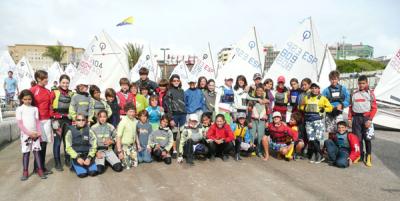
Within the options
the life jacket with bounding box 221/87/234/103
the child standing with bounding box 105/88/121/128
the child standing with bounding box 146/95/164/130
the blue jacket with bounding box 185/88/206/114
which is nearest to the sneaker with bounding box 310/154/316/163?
the life jacket with bounding box 221/87/234/103

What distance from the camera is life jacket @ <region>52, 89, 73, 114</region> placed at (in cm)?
532

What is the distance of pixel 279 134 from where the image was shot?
20.1 ft

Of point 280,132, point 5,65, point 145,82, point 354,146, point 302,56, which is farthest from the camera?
point 5,65

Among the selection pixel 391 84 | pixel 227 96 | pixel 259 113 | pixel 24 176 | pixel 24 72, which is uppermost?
pixel 24 72

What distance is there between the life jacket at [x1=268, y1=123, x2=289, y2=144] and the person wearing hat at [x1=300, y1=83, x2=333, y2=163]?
0.44 meters

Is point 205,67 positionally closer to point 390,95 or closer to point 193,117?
point 390,95

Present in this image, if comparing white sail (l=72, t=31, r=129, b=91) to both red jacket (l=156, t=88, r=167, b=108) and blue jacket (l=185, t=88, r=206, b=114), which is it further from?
blue jacket (l=185, t=88, r=206, b=114)

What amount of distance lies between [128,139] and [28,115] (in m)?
1.68

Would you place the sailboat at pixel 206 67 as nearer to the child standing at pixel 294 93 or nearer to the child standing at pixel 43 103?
the child standing at pixel 294 93

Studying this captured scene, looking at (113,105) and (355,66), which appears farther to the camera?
(355,66)

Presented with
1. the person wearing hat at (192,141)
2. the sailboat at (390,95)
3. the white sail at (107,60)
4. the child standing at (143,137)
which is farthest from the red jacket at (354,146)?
the white sail at (107,60)

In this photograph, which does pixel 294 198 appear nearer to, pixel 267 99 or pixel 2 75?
pixel 267 99

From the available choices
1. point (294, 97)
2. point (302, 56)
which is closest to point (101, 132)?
point (294, 97)

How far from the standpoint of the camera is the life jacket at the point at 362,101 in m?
5.73
